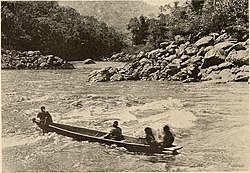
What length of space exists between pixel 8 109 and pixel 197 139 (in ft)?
3.30

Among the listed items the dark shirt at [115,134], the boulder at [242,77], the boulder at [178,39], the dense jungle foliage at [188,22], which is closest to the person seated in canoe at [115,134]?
the dark shirt at [115,134]

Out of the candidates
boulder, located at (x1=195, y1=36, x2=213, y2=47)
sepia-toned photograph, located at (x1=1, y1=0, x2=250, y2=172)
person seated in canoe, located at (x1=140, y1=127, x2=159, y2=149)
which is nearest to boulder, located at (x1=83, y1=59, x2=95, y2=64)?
sepia-toned photograph, located at (x1=1, y1=0, x2=250, y2=172)

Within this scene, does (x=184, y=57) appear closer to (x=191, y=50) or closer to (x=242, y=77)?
(x=191, y=50)

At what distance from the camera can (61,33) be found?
2.67 m

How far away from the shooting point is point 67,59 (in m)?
2.65

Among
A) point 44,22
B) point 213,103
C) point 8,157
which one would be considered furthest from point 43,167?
point 213,103

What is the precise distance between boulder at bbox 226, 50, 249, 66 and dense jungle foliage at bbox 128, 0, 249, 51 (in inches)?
3.7

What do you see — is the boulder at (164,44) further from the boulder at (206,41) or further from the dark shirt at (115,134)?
the dark shirt at (115,134)

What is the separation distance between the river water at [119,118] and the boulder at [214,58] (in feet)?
0.40

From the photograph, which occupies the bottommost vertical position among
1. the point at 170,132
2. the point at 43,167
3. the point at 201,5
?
the point at 43,167

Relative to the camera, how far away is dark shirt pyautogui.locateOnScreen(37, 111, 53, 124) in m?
2.54

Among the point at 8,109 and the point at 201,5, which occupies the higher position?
the point at 201,5

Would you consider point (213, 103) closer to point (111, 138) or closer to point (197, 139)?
point (197, 139)

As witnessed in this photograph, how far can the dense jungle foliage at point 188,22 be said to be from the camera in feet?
8.71
